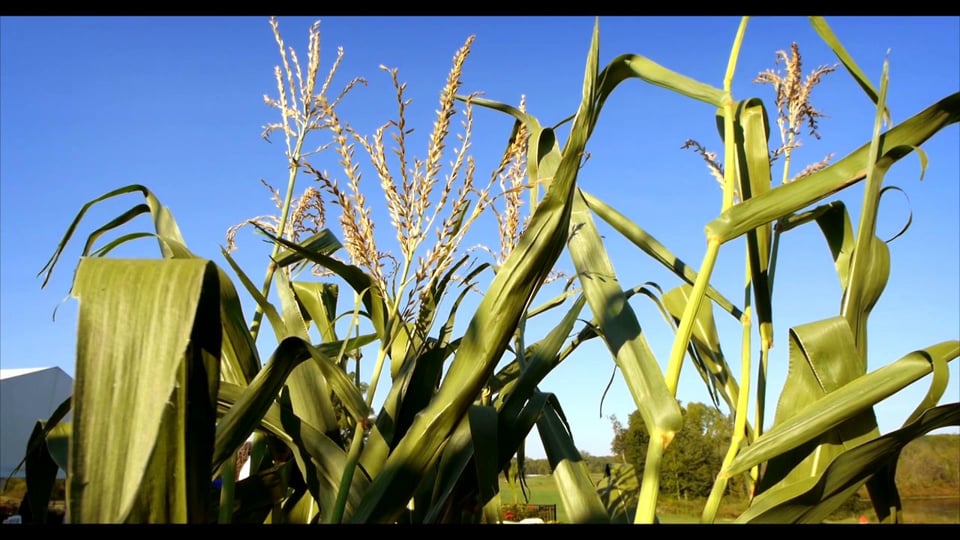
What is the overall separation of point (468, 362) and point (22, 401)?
11074 mm

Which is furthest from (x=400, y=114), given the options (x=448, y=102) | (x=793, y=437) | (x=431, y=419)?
(x=793, y=437)

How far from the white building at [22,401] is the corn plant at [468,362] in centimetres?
919

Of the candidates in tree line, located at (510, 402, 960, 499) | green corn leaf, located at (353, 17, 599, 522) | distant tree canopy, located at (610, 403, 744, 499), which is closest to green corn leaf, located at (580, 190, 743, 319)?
green corn leaf, located at (353, 17, 599, 522)

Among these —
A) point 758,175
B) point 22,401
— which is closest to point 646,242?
point 758,175

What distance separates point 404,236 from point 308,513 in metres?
0.57

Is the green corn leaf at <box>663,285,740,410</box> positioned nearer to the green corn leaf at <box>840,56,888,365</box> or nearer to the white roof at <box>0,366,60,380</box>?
the green corn leaf at <box>840,56,888,365</box>

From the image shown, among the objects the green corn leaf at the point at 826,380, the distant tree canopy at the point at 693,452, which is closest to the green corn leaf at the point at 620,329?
the green corn leaf at the point at 826,380

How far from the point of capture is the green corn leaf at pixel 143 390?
0.49 meters

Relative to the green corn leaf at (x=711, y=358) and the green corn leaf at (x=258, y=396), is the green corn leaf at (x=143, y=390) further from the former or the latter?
the green corn leaf at (x=711, y=358)

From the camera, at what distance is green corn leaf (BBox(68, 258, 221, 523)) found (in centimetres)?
49

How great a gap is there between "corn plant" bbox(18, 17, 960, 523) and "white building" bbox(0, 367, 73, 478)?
9.19 m

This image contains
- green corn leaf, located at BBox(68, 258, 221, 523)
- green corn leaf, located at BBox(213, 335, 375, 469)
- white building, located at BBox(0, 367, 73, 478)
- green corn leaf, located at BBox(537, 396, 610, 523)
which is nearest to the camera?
green corn leaf, located at BBox(68, 258, 221, 523)

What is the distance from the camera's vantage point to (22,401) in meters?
9.53
